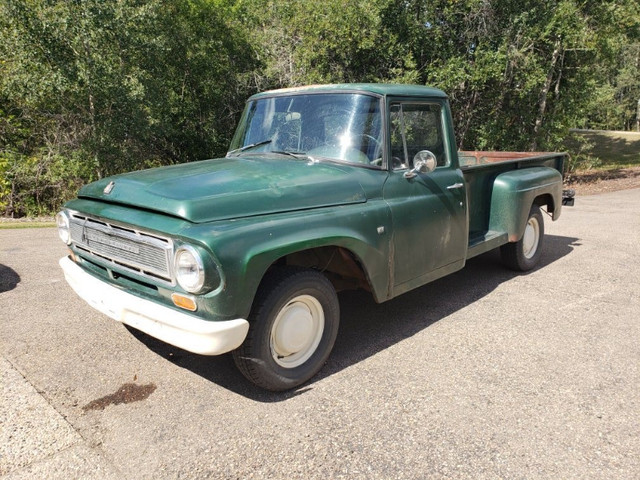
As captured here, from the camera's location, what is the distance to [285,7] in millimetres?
13102

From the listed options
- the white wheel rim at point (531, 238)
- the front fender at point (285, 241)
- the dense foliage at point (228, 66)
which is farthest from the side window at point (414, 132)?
the dense foliage at point (228, 66)

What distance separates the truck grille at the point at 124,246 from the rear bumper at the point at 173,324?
0.17 metres

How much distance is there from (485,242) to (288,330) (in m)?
2.49

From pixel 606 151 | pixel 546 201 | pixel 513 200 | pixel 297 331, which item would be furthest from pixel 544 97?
pixel 606 151

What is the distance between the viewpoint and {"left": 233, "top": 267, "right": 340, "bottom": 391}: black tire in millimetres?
2857

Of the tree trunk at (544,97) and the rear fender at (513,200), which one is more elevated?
the tree trunk at (544,97)

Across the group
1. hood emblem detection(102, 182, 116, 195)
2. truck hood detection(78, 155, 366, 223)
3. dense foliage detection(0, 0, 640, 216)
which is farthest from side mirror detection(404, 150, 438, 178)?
dense foliage detection(0, 0, 640, 216)

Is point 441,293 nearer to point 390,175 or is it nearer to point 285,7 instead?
point 390,175

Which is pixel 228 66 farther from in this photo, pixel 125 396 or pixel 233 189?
pixel 125 396

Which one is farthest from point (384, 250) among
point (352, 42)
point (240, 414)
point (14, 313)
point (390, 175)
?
point (352, 42)

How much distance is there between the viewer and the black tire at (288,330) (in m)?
2.86

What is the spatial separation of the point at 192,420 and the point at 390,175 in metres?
2.15

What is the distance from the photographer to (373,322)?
4.26 metres

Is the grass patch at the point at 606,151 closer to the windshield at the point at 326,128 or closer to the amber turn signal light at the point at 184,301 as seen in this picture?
the windshield at the point at 326,128
